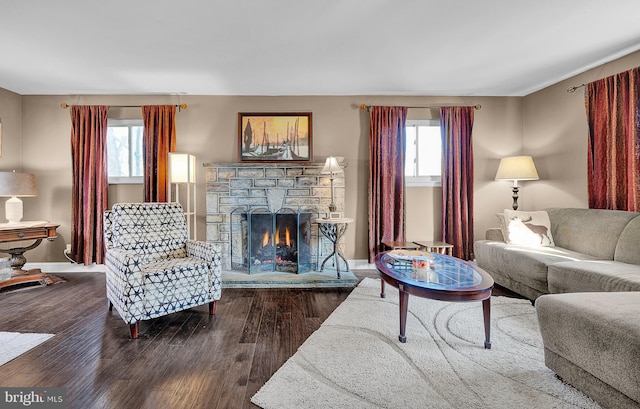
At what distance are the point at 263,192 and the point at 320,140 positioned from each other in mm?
1077

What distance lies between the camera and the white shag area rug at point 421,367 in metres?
1.44

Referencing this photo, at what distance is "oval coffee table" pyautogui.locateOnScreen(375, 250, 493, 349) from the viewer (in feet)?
5.81

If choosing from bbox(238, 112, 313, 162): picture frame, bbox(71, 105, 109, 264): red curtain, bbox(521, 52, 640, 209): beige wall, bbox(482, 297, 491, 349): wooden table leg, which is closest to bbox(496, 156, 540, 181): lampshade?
bbox(521, 52, 640, 209): beige wall

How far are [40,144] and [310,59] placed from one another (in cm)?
388

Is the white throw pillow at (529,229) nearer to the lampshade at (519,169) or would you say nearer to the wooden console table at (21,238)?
the lampshade at (519,169)

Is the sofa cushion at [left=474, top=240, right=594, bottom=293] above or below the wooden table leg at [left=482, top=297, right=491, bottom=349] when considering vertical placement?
above

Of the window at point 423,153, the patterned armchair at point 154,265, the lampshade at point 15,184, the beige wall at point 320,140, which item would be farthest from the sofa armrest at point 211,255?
the window at point 423,153

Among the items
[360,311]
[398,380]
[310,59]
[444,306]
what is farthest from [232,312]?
[310,59]

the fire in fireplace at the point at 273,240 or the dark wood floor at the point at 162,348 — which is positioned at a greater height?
the fire in fireplace at the point at 273,240

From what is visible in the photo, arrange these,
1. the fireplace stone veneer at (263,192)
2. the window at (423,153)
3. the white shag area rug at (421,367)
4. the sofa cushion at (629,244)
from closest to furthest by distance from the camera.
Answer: the white shag area rug at (421,367) < the sofa cushion at (629,244) < the fireplace stone veneer at (263,192) < the window at (423,153)

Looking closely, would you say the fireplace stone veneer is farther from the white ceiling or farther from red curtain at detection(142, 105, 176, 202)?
the white ceiling

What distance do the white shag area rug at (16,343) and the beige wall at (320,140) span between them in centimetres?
203

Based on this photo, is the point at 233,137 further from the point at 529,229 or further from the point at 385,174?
the point at 529,229

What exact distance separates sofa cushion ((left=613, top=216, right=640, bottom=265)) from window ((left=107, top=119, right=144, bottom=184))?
5.36 meters
